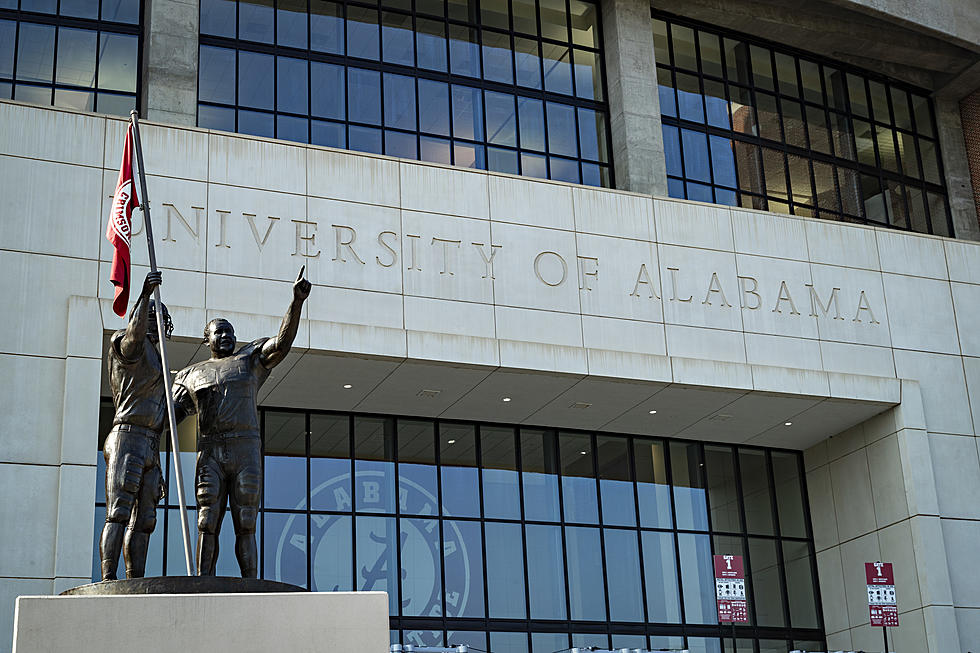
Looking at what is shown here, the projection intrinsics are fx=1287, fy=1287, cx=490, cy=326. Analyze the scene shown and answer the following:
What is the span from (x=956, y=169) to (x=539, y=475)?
12684 mm

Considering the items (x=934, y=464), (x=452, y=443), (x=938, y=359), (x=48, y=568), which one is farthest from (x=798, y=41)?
(x=48, y=568)

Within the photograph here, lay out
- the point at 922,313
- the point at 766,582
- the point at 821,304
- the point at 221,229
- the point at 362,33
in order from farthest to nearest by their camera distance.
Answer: the point at 766,582 < the point at 922,313 < the point at 362,33 < the point at 821,304 < the point at 221,229

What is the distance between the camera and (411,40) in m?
24.7

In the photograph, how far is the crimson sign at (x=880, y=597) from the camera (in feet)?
70.0

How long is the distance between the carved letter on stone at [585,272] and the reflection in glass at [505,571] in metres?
4.66

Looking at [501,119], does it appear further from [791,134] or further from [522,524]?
[522,524]

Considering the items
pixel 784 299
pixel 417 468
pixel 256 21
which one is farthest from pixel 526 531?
pixel 256 21

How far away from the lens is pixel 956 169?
1147 inches

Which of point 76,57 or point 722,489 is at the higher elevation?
point 76,57

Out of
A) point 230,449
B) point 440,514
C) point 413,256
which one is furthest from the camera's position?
point 440,514

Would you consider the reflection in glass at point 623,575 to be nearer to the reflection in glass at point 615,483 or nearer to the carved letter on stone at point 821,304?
the reflection in glass at point 615,483

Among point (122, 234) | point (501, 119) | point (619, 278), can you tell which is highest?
point (501, 119)

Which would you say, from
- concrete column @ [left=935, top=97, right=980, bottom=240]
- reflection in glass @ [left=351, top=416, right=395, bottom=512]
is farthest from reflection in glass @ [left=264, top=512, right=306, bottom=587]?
concrete column @ [left=935, top=97, right=980, bottom=240]

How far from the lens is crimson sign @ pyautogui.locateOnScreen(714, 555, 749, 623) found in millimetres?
22750
